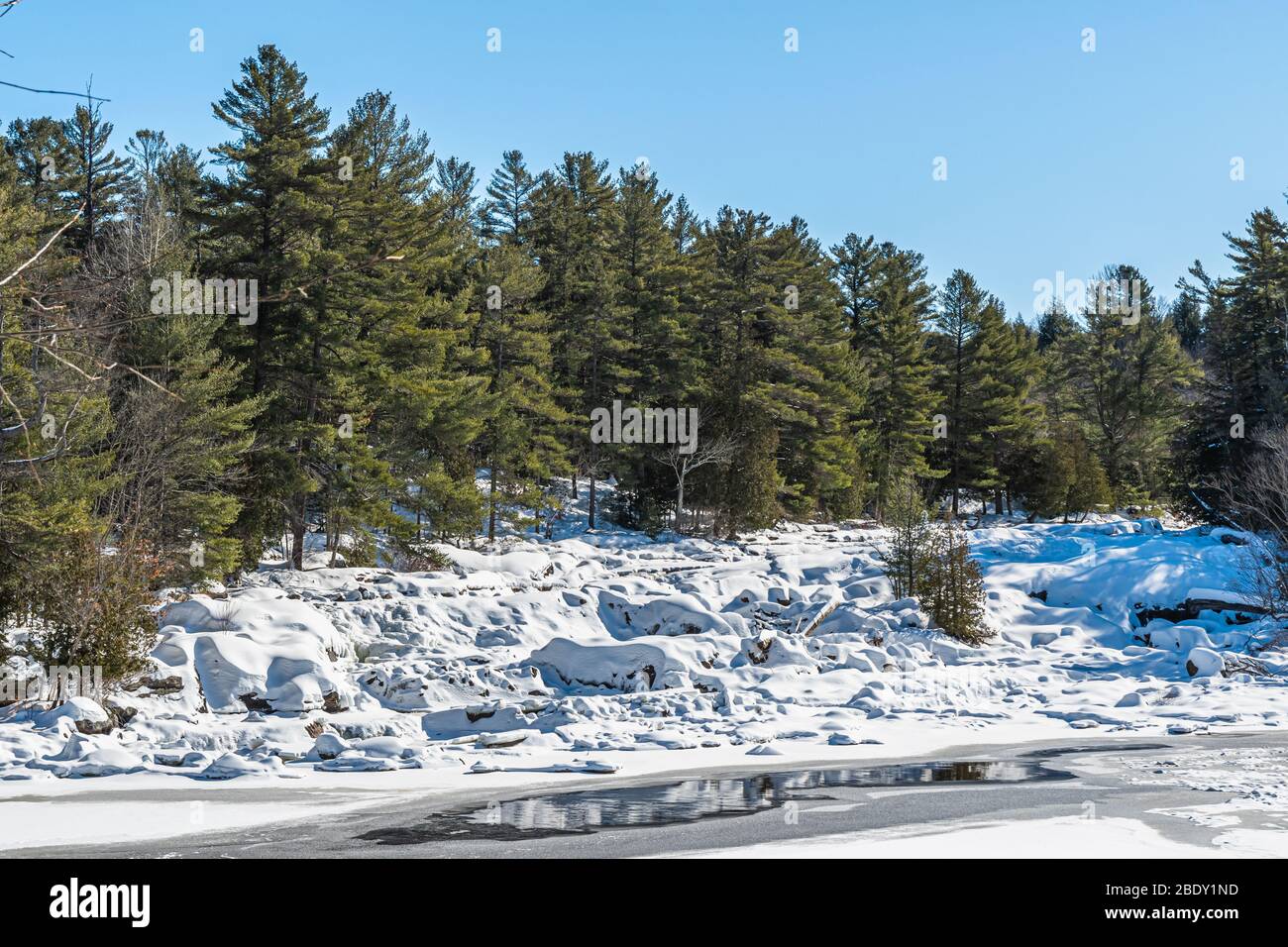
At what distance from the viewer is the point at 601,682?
671 inches

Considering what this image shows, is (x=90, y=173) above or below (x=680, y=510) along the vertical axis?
above

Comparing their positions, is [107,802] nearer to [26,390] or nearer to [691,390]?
[26,390]

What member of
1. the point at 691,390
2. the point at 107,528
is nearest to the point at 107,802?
the point at 107,528

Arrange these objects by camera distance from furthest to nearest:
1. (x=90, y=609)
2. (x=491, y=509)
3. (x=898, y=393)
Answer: (x=898, y=393), (x=491, y=509), (x=90, y=609)

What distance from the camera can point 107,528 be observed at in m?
17.0

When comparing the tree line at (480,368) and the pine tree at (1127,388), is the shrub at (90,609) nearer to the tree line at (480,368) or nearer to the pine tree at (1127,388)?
the tree line at (480,368)

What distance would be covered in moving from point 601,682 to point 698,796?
7.49 m

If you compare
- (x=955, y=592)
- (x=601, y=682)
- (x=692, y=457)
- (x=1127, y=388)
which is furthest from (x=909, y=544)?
(x=1127, y=388)

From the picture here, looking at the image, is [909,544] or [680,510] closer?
[909,544]

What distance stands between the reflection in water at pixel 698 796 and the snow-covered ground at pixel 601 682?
112 centimetres

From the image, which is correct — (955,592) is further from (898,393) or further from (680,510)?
(898,393)

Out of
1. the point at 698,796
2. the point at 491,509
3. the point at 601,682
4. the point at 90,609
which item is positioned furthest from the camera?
the point at 491,509

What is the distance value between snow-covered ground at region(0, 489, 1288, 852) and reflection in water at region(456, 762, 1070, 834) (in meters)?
1.12

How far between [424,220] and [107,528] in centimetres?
2006
